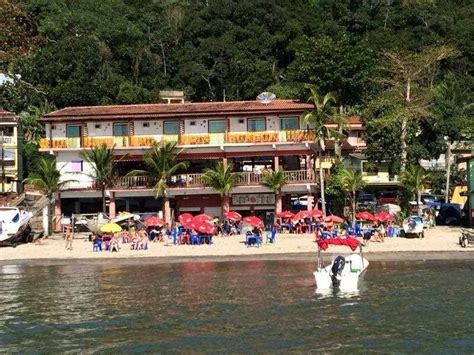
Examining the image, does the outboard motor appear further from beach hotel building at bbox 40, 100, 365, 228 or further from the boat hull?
beach hotel building at bbox 40, 100, 365, 228

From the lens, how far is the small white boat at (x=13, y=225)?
1775 inches

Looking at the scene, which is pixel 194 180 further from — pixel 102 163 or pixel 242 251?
pixel 242 251

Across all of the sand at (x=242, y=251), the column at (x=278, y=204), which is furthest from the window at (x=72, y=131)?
the column at (x=278, y=204)

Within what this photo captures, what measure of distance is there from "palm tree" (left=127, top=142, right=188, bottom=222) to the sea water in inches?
623

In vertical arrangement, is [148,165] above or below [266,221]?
above

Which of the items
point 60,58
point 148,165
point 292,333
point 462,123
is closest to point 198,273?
point 292,333

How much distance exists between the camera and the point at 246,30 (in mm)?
88562

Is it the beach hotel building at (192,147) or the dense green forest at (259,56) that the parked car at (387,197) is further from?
the beach hotel building at (192,147)

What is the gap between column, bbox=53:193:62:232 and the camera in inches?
2122

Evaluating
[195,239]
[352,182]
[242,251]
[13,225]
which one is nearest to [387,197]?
[352,182]

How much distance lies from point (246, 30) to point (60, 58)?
24.2 metres

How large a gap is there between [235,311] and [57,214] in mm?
→ 32598

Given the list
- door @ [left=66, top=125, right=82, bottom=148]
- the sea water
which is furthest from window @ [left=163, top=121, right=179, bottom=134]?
the sea water

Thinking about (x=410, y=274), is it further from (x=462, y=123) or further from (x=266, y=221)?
(x=462, y=123)
